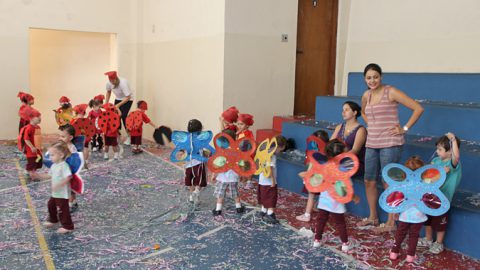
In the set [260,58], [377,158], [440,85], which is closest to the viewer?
[377,158]

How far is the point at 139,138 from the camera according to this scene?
797 centimetres

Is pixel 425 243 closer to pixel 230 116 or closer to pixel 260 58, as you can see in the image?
pixel 230 116

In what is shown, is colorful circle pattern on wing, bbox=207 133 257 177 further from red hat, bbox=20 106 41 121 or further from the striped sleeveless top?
red hat, bbox=20 106 41 121

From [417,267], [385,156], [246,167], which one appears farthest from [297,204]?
[417,267]

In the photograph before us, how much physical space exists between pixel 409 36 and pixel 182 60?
4.00 meters

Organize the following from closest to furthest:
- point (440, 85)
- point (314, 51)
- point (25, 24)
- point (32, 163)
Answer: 1. point (440, 85)
2. point (32, 163)
3. point (314, 51)
4. point (25, 24)

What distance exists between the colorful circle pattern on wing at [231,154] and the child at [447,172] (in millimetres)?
1775

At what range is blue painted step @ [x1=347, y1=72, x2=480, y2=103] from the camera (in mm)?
5504

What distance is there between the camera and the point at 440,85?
578 centimetres

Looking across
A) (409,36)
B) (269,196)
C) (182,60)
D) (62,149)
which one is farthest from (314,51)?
(62,149)

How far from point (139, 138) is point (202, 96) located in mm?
1364

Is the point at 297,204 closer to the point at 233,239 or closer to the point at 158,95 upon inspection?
the point at 233,239

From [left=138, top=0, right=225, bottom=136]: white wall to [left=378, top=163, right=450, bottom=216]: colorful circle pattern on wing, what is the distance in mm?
3943

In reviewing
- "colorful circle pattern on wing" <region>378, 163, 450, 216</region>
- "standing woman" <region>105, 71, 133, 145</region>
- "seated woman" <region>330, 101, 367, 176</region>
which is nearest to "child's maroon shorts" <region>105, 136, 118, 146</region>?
"standing woman" <region>105, 71, 133, 145</region>
